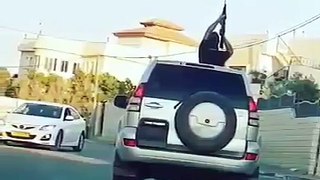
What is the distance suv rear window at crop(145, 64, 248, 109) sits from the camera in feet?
36.6

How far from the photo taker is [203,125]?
1072cm

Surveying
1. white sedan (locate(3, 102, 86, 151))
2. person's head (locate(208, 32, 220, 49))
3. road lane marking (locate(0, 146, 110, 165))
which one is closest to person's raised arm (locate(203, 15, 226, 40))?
person's head (locate(208, 32, 220, 49))

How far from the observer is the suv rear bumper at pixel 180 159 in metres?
10.9

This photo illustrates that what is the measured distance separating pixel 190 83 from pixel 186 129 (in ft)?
2.77

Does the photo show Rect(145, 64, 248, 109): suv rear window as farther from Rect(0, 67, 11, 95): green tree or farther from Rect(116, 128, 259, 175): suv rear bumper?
Rect(0, 67, 11, 95): green tree

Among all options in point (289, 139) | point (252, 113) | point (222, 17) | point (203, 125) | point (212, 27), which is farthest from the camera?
point (212, 27)

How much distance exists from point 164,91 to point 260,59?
185ft

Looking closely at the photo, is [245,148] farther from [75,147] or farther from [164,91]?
[75,147]

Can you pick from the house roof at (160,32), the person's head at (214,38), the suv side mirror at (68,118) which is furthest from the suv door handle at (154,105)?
the house roof at (160,32)

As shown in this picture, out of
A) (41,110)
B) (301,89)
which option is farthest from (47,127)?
(301,89)

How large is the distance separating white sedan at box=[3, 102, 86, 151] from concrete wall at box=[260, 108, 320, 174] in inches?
265

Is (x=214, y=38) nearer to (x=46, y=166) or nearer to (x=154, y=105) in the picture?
(x=46, y=166)

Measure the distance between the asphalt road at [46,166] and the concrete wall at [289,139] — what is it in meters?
4.84

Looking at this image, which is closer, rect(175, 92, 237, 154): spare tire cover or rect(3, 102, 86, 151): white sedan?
rect(175, 92, 237, 154): spare tire cover
